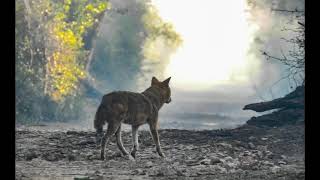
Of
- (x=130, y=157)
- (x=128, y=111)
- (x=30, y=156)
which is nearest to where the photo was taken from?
(x=128, y=111)

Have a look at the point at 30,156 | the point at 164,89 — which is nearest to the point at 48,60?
the point at 164,89

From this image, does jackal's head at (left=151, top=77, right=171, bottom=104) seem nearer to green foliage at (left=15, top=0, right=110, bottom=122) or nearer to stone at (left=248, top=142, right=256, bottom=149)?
stone at (left=248, top=142, right=256, bottom=149)

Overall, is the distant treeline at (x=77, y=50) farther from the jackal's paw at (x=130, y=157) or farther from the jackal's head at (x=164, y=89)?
the jackal's paw at (x=130, y=157)

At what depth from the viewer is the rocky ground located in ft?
43.9

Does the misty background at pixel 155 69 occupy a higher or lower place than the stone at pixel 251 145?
higher

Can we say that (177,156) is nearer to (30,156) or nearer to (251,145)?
(251,145)

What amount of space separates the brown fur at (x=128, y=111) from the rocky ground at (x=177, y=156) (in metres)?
0.58

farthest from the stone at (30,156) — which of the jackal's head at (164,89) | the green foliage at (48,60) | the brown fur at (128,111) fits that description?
the green foliage at (48,60)

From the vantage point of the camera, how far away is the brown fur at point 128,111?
577 inches

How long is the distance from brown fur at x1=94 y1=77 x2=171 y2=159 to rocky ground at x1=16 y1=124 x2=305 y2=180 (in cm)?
58

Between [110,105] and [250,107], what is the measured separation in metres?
7.00

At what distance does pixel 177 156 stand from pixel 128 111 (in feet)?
5.70

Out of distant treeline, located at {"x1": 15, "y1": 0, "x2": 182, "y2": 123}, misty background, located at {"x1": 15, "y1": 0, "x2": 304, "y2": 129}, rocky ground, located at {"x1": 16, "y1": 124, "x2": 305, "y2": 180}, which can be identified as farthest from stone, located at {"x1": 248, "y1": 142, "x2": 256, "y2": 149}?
misty background, located at {"x1": 15, "y1": 0, "x2": 304, "y2": 129}

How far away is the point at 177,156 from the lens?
15.7 metres
